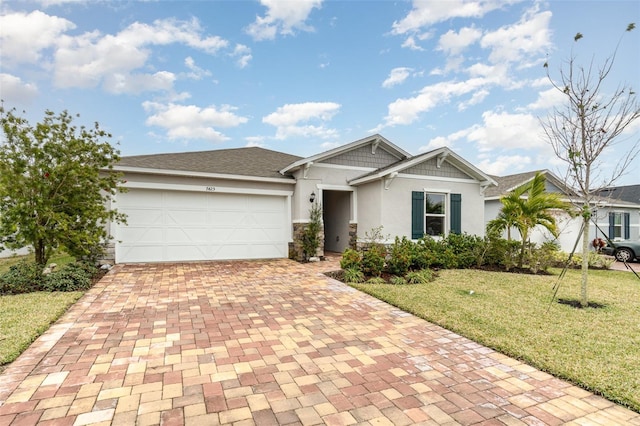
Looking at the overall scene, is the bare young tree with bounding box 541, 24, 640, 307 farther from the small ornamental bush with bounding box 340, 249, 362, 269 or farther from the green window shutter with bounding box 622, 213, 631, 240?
the green window shutter with bounding box 622, 213, 631, 240

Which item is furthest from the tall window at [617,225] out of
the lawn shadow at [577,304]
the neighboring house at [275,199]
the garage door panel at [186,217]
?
the garage door panel at [186,217]

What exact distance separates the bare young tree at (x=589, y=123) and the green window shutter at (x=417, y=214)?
16.8 ft

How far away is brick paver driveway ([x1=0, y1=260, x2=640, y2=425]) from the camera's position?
2465 mm

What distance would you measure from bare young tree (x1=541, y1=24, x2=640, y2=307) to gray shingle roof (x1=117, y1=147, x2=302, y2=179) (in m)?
8.10

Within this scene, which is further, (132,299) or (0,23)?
(0,23)

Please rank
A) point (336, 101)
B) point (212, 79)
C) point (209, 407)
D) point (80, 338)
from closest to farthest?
point (209, 407) < point (80, 338) < point (212, 79) < point (336, 101)

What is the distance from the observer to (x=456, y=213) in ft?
37.1

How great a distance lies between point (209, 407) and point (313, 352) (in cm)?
133

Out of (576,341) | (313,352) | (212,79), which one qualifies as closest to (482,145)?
(212,79)

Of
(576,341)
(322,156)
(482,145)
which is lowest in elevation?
(576,341)

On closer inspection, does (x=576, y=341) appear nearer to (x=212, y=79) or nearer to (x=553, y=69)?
(x=553, y=69)

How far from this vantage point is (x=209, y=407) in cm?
252

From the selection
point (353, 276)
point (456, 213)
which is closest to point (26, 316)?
point (353, 276)

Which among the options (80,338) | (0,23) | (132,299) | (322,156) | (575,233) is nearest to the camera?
(80,338)
